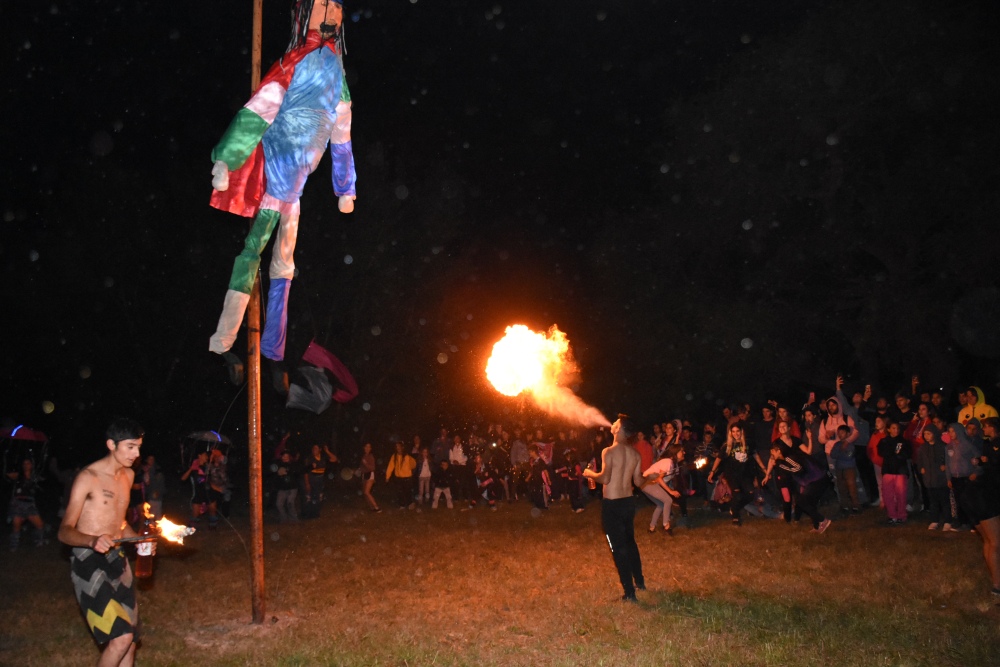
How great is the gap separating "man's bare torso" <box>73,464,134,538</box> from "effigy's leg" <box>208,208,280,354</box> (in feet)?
4.63

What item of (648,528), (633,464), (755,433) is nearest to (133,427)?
(633,464)

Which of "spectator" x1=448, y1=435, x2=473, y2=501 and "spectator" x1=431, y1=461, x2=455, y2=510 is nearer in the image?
"spectator" x1=431, y1=461, x2=455, y2=510

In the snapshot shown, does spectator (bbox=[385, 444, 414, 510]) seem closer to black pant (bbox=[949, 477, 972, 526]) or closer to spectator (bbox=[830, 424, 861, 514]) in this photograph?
spectator (bbox=[830, 424, 861, 514])

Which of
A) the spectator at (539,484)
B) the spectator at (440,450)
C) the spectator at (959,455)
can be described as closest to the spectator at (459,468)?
the spectator at (440,450)

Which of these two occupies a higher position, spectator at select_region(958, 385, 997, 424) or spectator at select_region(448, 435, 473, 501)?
spectator at select_region(958, 385, 997, 424)

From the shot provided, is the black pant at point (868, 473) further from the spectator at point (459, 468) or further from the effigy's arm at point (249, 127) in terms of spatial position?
the effigy's arm at point (249, 127)

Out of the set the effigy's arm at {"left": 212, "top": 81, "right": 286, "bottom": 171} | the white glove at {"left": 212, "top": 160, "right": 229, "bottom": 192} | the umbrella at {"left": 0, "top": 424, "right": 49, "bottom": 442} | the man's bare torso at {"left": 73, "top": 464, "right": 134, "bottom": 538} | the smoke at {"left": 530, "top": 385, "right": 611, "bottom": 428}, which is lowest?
the man's bare torso at {"left": 73, "top": 464, "right": 134, "bottom": 538}

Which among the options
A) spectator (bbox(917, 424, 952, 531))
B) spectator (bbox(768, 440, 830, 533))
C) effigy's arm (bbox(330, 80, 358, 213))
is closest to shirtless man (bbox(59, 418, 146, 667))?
effigy's arm (bbox(330, 80, 358, 213))

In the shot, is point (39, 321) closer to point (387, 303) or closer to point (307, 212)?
point (307, 212)

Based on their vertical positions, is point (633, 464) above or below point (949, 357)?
below

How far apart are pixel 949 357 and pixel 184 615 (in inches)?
695

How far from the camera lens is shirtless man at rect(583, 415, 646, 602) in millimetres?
8961

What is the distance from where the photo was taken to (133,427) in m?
5.79

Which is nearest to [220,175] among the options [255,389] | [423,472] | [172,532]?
[255,389]
